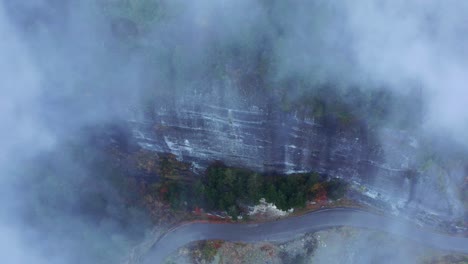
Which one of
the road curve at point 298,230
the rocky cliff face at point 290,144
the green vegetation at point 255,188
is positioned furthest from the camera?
the road curve at point 298,230

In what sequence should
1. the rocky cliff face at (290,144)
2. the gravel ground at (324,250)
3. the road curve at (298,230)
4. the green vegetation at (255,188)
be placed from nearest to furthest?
the rocky cliff face at (290,144), the green vegetation at (255,188), the road curve at (298,230), the gravel ground at (324,250)

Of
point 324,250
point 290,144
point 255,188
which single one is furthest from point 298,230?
point 290,144

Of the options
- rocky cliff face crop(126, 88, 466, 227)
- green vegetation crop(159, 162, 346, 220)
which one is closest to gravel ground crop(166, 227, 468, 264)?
rocky cliff face crop(126, 88, 466, 227)

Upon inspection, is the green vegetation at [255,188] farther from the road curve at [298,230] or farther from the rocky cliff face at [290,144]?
the road curve at [298,230]

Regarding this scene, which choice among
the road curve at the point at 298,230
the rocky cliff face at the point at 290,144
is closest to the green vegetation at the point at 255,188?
the rocky cliff face at the point at 290,144

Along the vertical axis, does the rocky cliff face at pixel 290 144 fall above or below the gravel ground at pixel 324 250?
above

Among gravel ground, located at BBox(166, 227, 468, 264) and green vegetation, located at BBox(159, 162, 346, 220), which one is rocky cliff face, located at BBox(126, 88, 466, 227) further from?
gravel ground, located at BBox(166, 227, 468, 264)
